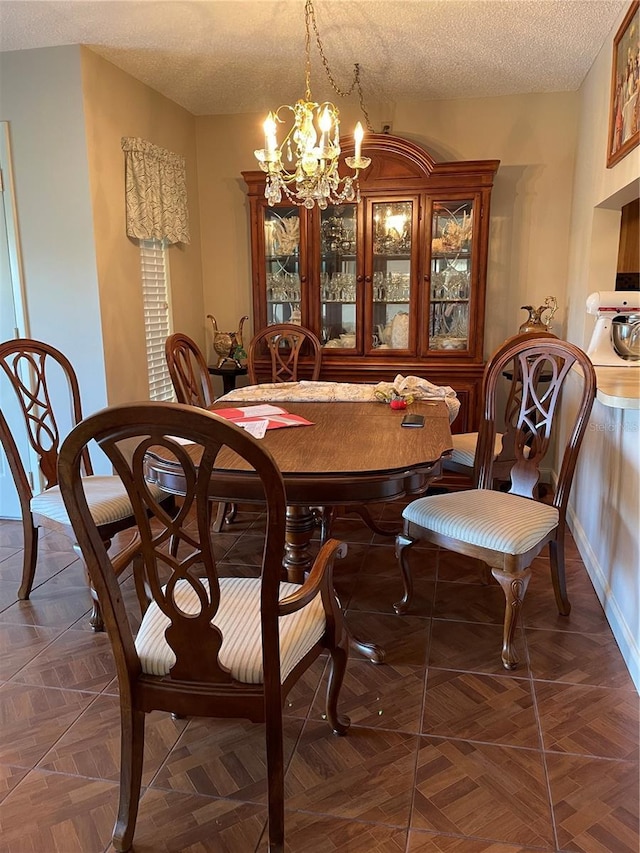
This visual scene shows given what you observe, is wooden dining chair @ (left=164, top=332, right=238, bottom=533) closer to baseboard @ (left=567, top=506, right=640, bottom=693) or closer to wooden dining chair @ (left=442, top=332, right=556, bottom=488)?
wooden dining chair @ (left=442, top=332, right=556, bottom=488)

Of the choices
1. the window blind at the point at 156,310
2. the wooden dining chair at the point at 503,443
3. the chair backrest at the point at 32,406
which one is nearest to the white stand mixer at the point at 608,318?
the wooden dining chair at the point at 503,443

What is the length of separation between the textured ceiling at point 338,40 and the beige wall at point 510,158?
5.7 inches

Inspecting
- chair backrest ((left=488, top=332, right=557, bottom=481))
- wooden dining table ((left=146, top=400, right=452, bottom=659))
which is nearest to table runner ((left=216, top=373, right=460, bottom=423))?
chair backrest ((left=488, top=332, right=557, bottom=481))

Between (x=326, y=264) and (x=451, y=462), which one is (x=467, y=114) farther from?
(x=451, y=462)

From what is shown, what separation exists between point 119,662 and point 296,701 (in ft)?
2.56

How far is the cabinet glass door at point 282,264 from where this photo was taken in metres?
4.07

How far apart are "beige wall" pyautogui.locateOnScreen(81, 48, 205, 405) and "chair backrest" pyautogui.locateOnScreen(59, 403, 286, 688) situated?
7.45 ft

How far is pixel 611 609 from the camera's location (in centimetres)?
238

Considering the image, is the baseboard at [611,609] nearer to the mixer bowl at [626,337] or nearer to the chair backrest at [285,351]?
the mixer bowl at [626,337]

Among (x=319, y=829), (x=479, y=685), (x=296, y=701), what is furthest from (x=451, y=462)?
(x=319, y=829)

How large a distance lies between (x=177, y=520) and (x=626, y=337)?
238 centimetres

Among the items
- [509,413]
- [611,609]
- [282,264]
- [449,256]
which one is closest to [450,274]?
[449,256]

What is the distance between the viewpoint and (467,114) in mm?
4016

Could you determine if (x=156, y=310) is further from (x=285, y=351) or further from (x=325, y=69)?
(x=325, y=69)
